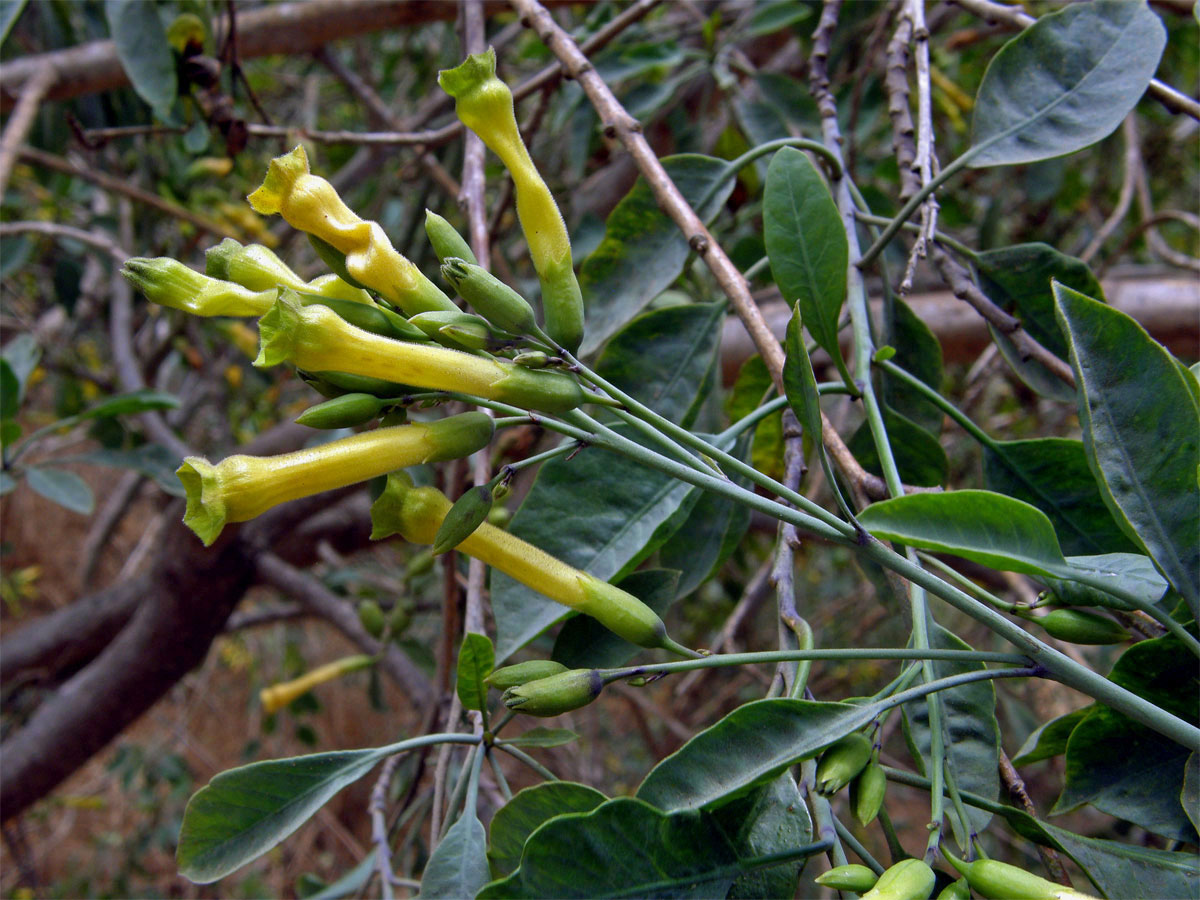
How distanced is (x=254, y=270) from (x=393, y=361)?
167mm

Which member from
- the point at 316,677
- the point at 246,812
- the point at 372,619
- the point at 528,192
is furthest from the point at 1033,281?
the point at 316,677

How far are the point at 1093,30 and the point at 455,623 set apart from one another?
1.06 m

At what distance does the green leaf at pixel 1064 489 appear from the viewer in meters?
0.82

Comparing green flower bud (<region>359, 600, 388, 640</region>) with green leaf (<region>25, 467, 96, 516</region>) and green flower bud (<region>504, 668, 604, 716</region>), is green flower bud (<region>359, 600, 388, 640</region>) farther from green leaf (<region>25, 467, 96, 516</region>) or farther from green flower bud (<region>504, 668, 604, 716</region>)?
green flower bud (<region>504, 668, 604, 716</region>)

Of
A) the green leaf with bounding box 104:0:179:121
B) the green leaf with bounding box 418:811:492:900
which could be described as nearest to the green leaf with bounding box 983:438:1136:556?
the green leaf with bounding box 418:811:492:900

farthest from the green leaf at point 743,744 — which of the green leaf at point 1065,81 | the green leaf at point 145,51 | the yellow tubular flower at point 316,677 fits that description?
the green leaf at point 145,51

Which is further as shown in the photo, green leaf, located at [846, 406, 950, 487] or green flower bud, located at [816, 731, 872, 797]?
green leaf, located at [846, 406, 950, 487]

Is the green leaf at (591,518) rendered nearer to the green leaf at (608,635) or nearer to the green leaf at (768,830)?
the green leaf at (608,635)

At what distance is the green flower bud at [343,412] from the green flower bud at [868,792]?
0.46m

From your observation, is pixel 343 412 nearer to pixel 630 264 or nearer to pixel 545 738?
pixel 545 738

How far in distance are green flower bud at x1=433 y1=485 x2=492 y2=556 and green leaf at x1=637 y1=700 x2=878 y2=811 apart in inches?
8.6

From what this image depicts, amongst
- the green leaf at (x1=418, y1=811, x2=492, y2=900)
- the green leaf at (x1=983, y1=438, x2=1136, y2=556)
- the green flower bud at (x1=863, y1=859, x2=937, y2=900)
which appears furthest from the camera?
the green leaf at (x1=983, y1=438, x2=1136, y2=556)

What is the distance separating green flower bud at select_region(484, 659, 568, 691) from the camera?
0.66 meters

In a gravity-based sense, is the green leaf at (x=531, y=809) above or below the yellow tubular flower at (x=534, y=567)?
below
